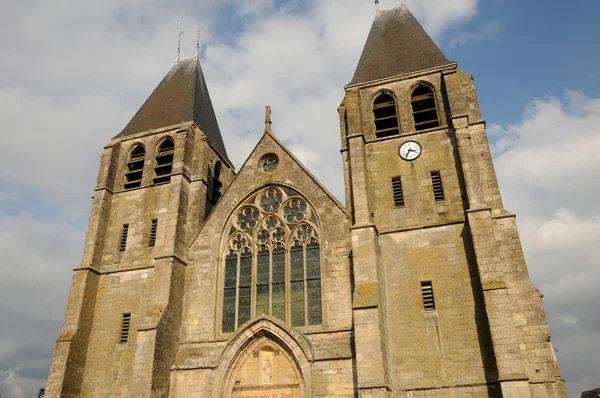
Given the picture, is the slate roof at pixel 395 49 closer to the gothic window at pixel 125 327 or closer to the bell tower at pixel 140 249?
the bell tower at pixel 140 249

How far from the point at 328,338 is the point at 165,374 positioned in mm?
4508

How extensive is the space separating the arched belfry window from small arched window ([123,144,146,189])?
443 cm

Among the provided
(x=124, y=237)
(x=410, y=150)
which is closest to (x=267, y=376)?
(x=124, y=237)

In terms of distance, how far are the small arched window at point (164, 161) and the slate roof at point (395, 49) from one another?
22.7ft

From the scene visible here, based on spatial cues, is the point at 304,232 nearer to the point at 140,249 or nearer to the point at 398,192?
the point at 398,192

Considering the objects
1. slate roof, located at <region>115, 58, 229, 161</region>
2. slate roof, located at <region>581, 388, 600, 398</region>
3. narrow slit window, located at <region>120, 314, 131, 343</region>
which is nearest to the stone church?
narrow slit window, located at <region>120, 314, 131, 343</region>

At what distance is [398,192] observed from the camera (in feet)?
48.1

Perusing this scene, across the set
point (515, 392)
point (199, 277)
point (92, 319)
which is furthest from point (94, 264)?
Answer: point (515, 392)

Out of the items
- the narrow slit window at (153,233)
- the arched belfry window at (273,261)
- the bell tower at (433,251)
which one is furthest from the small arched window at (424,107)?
the narrow slit window at (153,233)

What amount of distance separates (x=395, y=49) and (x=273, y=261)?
9.07m

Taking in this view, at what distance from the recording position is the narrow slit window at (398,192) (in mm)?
14492

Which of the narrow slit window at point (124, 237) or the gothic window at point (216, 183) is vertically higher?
the gothic window at point (216, 183)

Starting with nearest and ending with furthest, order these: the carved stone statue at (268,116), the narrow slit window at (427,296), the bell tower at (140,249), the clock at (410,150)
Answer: the narrow slit window at (427,296), the bell tower at (140,249), the clock at (410,150), the carved stone statue at (268,116)

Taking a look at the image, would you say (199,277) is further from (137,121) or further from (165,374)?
(137,121)
